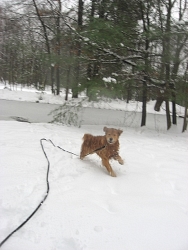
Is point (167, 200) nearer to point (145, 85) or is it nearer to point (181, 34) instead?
point (181, 34)

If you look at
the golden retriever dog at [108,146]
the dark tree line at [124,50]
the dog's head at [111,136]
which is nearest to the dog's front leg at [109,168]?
the golden retriever dog at [108,146]

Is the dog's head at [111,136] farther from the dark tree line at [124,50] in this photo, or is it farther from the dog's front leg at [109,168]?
the dark tree line at [124,50]

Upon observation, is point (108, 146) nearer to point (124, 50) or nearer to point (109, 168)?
point (109, 168)

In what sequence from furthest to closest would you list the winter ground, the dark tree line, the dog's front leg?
the dark tree line
the dog's front leg
the winter ground

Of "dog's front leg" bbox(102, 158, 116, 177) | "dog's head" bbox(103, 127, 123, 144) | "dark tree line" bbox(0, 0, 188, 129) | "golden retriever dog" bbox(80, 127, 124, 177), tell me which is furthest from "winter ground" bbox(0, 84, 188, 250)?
"dark tree line" bbox(0, 0, 188, 129)

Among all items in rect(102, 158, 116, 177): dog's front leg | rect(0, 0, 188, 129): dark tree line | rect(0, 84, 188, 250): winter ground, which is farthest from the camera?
rect(0, 0, 188, 129): dark tree line

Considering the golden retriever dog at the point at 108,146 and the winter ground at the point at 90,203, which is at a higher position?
the golden retriever dog at the point at 108,146

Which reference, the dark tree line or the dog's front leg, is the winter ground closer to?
the dog's front leg

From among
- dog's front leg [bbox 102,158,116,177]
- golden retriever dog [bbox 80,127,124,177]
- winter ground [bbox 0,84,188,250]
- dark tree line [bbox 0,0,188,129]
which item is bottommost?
winter ground [bbox 0,84,188,250]

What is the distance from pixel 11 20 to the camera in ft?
41.9

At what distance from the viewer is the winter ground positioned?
196cm

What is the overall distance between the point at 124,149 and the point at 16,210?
3098 millimetres

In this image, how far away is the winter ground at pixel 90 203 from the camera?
6.44 ft

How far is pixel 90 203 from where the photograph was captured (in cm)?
247
